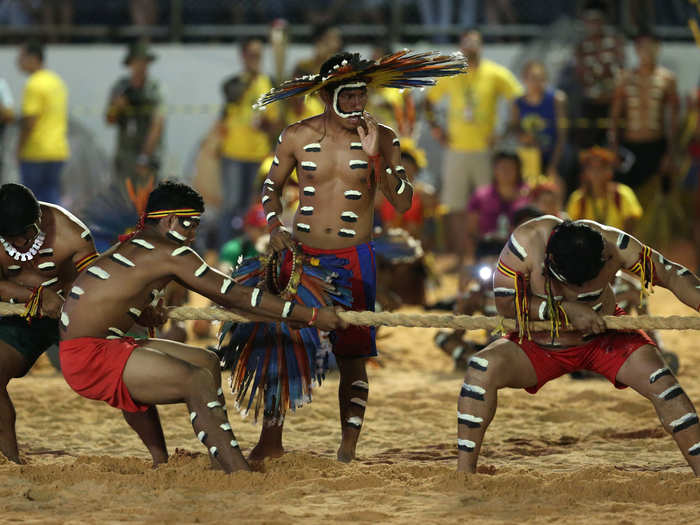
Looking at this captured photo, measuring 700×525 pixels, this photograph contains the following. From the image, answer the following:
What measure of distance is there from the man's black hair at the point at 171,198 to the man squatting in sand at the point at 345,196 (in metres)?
0.59

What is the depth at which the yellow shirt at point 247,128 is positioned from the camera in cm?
1223

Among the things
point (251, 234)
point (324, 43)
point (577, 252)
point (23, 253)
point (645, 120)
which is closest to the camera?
point (577, 252)

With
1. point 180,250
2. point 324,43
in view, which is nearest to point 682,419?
point 180,250

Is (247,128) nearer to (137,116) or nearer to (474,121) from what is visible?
(137,116)

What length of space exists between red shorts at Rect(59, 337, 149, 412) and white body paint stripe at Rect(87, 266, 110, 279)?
0.26 metres

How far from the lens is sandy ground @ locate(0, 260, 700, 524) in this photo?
192 inches

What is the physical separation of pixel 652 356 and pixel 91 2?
10039mm

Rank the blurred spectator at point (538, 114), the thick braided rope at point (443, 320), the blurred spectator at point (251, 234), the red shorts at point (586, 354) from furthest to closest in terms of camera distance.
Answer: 1. the blurred spectator at point (538, 114)
2. the blurred spectator at point (251, 234)
3. the red shorts at point (586, 354)
4. the thick braided rope at point (443, 320)

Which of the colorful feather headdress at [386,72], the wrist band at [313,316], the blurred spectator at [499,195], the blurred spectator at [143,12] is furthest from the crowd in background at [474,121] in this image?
the wrist band at [313,316]

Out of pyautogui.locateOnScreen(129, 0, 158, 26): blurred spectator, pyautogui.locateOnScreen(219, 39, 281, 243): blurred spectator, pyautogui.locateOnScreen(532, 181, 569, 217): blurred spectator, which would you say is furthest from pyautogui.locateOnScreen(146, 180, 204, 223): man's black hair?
pyautogui.locateOnScreen(129, 0, 158, 26): blurred spectator

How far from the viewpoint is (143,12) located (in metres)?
13.9

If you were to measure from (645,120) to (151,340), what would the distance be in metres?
7.80

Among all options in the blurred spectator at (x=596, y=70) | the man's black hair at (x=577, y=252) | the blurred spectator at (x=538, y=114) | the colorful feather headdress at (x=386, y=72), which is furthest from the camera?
the blurred spectator at (x=596, y=70)

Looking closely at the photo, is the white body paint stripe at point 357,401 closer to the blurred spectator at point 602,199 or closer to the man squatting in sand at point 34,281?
the man squatting in sand at point 34,281
